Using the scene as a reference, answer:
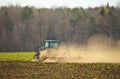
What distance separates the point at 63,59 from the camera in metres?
8.39

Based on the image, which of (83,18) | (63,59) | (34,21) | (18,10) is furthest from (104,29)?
(18,10)

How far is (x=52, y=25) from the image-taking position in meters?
8.20

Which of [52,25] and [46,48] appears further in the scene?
[46,48]

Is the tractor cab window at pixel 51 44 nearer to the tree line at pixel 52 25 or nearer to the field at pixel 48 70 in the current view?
the tree line at pixel 52 25

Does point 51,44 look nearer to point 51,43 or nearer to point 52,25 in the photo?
point 51,43

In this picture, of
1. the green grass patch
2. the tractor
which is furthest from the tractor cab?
the green grass patch

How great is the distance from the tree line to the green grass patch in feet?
0.61

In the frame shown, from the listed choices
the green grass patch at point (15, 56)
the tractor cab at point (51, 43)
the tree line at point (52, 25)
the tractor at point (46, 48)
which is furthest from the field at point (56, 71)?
the tractor cab at point (51, 43)

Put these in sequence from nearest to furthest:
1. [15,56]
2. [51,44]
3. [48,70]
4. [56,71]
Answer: [56,71]
[48,70]
[15,56]
[51,44]

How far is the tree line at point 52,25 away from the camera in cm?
731

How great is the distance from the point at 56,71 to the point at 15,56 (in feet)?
A: 5.34

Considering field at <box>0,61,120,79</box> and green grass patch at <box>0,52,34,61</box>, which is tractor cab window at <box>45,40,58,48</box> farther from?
field at <box>0,61,120,79</box>

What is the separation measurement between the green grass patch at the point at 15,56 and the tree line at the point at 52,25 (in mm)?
186

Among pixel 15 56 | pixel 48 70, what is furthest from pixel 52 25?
pixel 48 70
